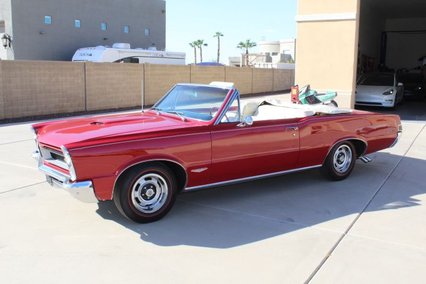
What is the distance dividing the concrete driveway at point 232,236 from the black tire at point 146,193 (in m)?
0.15

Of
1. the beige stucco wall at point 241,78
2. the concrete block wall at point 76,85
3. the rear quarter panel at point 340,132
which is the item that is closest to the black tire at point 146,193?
the rear quarter panel at point 340,132

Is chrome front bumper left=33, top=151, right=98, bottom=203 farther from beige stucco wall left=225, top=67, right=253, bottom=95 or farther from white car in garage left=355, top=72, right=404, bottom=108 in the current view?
beige stucco wall left=225, top=67, right=253, bottom=95

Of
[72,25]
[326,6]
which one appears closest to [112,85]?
[326,6]

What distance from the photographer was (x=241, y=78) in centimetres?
2728

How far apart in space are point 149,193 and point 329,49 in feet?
37.5

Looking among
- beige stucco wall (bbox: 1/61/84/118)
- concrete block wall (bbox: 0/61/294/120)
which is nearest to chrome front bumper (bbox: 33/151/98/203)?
concrete block wall (bbox: 0/61/294/120)

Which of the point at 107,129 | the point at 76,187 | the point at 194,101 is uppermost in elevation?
the point at 194,101

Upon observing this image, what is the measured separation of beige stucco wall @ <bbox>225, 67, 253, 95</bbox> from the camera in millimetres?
26094

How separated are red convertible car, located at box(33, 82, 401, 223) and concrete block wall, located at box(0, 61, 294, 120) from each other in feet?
18.1

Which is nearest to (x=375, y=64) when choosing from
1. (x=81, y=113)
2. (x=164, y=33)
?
(x=81, y=113)

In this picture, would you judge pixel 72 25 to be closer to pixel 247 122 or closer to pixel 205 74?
pixel 205 74

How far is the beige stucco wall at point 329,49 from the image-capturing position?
14508 mm

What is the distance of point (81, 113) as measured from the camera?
51.9ft

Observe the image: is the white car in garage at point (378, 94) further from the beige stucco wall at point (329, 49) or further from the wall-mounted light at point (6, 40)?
the wall-mounted light at point (6, 40)
